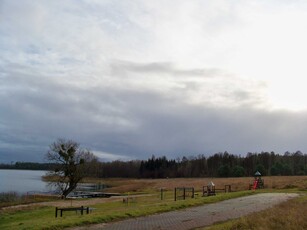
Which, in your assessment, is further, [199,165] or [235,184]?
[199,165]

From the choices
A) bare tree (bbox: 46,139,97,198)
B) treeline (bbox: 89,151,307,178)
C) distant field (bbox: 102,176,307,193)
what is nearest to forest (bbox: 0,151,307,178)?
treeline (bbox: 89,151,307,178)

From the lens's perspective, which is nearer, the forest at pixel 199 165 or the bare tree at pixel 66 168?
the bare tree at pixel 66 168

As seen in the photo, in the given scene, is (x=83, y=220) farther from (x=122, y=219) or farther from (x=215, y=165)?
(x=215, y=165)

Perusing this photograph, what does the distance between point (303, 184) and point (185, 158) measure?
5402 inches

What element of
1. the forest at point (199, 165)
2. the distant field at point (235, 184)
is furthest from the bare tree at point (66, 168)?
the forest at point (199, 165)

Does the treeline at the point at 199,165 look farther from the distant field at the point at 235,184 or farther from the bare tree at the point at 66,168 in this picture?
the bare tree at the point at 66,168

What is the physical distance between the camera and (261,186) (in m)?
53.7

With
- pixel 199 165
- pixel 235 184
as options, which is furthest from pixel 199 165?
pixel 235 184

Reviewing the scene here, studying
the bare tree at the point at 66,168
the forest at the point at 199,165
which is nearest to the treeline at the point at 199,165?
the forest at the point at 199,165

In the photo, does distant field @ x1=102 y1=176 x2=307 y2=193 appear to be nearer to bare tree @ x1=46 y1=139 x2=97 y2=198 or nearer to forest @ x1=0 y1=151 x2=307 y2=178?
bare tree @ x1=46 y1=139 x2=97 y2=198

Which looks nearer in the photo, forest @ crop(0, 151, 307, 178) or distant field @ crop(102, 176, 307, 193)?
distant field @ crop(102, 176, 307, 193)

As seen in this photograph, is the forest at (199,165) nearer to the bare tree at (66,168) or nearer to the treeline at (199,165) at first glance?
the treeline at (199,165)

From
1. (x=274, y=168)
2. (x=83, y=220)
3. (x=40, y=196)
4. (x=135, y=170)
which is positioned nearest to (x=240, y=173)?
(x=274, y=168)

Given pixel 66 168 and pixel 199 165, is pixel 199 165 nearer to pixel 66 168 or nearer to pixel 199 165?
pixel 199 165
